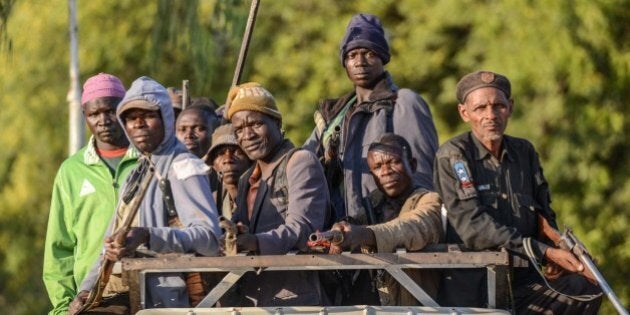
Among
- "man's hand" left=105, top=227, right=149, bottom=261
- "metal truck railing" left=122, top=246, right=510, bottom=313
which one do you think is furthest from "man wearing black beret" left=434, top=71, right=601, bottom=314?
"man's hand" left=105, top=227, right=149, bottom=261

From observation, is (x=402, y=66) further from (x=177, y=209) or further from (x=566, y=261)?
(x=177, y=209)

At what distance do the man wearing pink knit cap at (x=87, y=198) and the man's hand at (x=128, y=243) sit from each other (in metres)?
1.40

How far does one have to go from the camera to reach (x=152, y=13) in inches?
824

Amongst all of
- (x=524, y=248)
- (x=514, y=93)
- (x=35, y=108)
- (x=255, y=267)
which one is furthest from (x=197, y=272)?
(x=35, y=108)

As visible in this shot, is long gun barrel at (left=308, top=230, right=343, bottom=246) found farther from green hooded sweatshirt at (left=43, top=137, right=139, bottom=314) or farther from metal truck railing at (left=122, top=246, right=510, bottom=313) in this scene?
green hooded sweatshirt at (left=43, top=137, right=139, bottom=314)

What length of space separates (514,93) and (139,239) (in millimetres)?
9944

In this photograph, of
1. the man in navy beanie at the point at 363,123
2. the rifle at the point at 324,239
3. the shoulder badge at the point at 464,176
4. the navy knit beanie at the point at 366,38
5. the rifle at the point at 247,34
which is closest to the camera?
the rifle at the point at 324,239

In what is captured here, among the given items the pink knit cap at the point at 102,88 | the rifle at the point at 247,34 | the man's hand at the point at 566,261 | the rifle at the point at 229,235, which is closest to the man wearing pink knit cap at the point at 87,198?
the pink knit cap at the point at 102,88

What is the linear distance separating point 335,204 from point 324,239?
137 centimetres

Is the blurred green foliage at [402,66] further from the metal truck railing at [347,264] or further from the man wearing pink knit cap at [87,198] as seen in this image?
the metal truck railing at [347,264]

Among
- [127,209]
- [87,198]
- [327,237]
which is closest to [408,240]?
[327,237]

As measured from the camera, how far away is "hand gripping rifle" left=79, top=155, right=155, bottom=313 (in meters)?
8.06

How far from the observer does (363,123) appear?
32.2 feet

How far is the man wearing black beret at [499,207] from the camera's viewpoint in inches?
337
